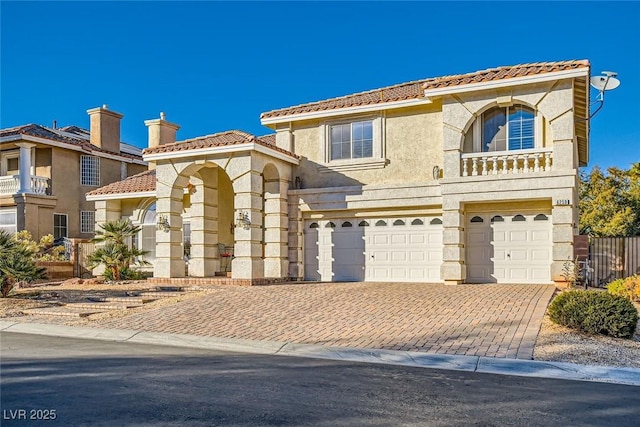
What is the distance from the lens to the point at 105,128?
101 ft

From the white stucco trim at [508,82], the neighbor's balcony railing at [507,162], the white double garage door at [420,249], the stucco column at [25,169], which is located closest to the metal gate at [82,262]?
the stucco column at [25,169]

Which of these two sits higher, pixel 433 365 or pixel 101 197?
pixel 101 197

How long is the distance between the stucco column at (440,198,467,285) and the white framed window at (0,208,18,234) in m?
21.1

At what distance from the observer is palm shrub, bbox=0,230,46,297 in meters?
15.6

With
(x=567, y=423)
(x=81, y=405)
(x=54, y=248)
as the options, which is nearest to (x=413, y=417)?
(x=567, y=423)

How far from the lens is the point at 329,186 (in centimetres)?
1994

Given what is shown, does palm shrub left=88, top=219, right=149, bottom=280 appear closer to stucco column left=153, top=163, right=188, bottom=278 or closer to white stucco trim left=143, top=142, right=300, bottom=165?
stucco column left=153, top=163, right=188, bottom=278

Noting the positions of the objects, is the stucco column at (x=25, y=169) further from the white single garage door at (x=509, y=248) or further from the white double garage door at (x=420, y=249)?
the white single garage door at (x=509, y=248)

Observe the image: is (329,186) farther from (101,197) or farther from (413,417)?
(413,417)

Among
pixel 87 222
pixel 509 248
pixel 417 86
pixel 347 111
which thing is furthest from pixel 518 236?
pixel 87 222

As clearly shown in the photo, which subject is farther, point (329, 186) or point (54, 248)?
point (54, 248)

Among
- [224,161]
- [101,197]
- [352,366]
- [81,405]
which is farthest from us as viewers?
[101,197]

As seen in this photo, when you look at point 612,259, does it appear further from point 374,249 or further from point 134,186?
point 134,186

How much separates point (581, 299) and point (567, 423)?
5.57m
